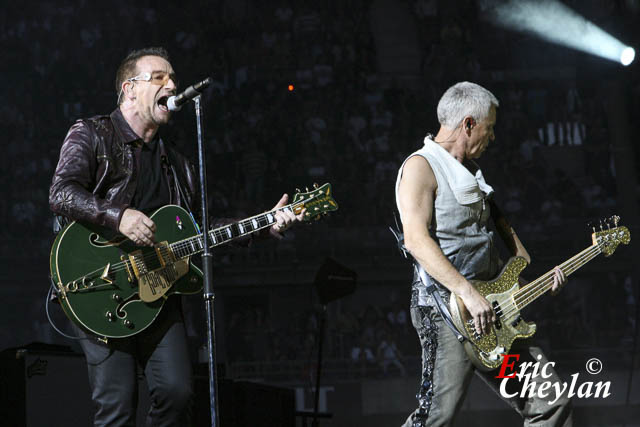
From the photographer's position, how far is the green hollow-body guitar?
113 inches

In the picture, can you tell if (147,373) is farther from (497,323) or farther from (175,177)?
(497,323)

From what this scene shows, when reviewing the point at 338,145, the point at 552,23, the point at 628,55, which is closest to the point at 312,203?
the point at 628,55

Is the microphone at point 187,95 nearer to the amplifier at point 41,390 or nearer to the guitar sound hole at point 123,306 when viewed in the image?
the guitar sound hole at point 123,306

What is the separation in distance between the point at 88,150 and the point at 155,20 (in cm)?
1013

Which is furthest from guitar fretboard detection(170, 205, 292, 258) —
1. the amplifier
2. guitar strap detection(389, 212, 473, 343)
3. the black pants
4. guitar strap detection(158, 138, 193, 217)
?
the amplifier

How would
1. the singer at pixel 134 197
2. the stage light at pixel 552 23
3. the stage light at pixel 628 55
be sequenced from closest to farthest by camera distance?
the singer at pixel 134 197, the stage light at pixel 628 55, the stage light at pixel 552 23

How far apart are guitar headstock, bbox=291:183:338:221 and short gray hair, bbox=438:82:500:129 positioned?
604 mm

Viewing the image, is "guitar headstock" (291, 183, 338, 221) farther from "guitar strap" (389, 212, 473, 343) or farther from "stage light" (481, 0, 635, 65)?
"stage light" (481, 0, 635, 65)

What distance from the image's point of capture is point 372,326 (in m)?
10.9

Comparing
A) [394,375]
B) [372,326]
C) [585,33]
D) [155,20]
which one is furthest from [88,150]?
[155,20]

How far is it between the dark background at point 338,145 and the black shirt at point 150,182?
21.6 ft

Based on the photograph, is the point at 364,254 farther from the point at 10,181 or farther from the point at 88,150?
the point at 88,150

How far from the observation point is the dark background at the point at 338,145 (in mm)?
10578

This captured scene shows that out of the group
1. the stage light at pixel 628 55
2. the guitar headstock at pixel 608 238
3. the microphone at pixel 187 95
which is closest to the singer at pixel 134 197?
the microphone at pixel 187 95
